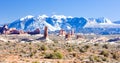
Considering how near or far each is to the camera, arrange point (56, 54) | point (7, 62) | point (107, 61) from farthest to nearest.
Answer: point (56, 54)
point (107, 61)
point (7, 62)

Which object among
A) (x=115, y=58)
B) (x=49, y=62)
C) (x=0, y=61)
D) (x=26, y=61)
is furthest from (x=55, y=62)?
(x=115, y=58)

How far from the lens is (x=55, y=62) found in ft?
130

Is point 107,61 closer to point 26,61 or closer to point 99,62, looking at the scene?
point 99,62

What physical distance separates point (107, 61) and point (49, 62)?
8.17m

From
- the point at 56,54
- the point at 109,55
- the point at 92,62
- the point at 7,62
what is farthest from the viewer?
the point at 109,55

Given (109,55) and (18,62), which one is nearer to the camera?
(18,62)

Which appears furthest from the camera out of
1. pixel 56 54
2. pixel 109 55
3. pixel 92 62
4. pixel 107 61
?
pixel 109 55

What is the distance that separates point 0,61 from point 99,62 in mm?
11742

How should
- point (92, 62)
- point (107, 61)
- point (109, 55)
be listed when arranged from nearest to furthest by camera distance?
point (92, 62), point (107, 61), point (109, 55)

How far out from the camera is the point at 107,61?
4322 cm

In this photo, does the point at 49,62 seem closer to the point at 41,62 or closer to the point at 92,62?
the point at 41,62

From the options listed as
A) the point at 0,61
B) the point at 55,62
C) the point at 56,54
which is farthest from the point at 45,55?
the point at 0,61

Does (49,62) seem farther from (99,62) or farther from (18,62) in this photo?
(99,62)

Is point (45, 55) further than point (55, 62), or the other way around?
point (45, 55)
